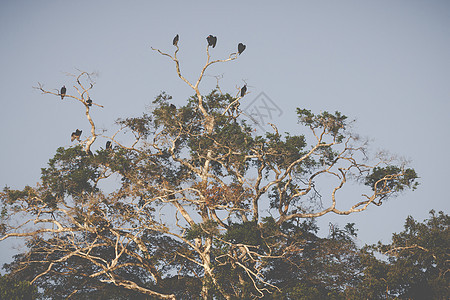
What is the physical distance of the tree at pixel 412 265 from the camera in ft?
53.3

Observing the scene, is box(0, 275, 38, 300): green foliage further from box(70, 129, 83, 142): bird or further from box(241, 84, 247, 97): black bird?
box(241, 84, 247, 97): black bird

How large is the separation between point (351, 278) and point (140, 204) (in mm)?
9883

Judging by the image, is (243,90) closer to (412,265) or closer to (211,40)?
(211,40)

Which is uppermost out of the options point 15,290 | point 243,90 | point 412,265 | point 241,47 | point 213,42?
point 213,42

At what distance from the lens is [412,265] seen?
17.9 metres

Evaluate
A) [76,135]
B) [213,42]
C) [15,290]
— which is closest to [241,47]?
[213,42]

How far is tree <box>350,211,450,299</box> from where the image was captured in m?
16.2

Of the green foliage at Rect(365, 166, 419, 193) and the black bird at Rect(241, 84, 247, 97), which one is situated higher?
the black bird at Rect(241, 84, 247, 97)

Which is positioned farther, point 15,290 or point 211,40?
point 211,40

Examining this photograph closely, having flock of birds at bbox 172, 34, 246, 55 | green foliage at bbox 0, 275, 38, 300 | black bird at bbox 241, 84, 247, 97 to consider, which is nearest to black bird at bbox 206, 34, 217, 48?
flock of birds at bbox 172, 34, 246, 55

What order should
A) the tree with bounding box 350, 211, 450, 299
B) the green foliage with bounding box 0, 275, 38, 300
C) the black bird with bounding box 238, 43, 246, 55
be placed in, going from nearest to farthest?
the green foliage with bounding box 0, 275, 38, 300 < the tree with bounding box 350, 211, 450, 299 < the black bird with bounding box 238, 43, 246, 55

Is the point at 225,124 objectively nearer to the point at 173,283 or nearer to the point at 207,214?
the point at 207,214

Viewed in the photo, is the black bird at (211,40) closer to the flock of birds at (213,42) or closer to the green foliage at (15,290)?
the flock of birds at (213,42)

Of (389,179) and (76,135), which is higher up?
(76,135)
